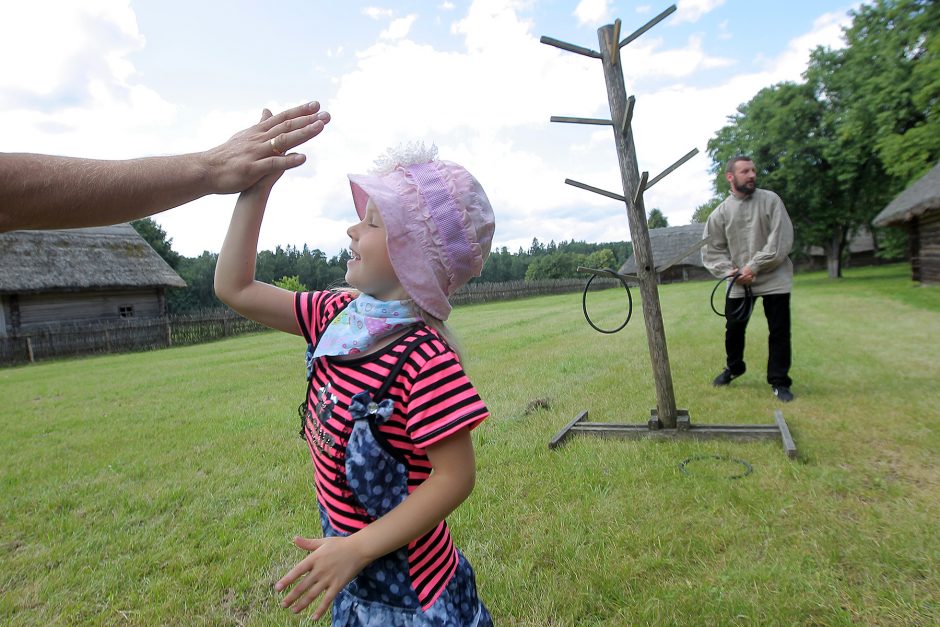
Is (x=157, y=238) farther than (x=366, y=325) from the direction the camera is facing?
Yes

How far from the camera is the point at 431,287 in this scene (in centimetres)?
135

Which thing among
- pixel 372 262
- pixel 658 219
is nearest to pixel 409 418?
pixel 372 262

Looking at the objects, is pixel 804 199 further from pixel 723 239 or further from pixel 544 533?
pixel 544 533

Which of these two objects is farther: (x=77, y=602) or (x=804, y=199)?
(x=804, y=199)

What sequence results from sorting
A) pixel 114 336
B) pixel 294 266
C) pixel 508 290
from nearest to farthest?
pixel 114 336 → pixel 508 290 → pixel 294 266

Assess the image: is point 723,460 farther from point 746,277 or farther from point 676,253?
point 676,253

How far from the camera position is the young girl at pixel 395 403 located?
117 cm

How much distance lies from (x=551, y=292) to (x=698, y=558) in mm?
40500

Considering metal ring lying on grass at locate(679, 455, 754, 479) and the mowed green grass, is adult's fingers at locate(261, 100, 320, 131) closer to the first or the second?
the mowed green grass

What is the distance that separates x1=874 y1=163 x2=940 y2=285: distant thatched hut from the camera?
1675 cm

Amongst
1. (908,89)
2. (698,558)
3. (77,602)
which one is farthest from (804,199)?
(77,602)

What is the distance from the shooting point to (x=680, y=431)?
409 centimetres

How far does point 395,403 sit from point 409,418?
51 mm

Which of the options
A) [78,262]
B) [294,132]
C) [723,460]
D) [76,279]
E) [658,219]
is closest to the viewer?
[294,132]
